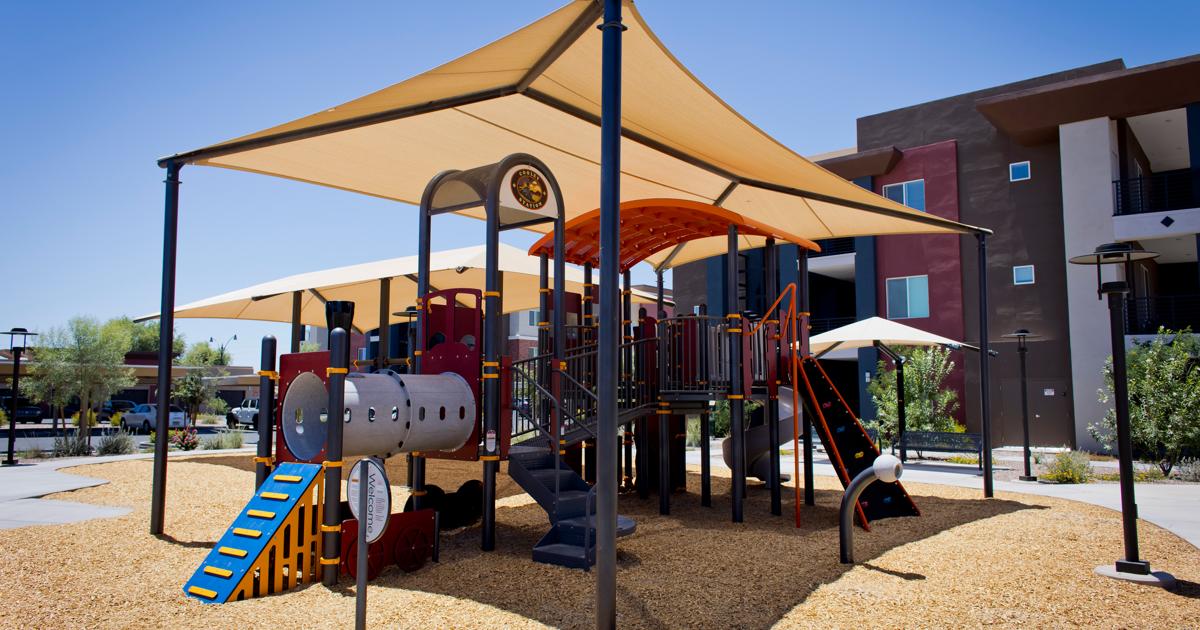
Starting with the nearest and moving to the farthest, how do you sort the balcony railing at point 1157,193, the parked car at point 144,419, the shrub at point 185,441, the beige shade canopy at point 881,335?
the beige shade canopy at point 881,335, the shrub at point 185,441, the balcony railing at point 1157,193, the parked car at point 144,419

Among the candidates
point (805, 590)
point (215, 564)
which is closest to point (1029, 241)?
point (805, 590)

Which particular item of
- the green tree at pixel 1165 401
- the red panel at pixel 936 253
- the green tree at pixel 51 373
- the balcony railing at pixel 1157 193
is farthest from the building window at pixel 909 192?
the green tree at pixel 51 373

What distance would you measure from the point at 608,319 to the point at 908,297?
2559 cm

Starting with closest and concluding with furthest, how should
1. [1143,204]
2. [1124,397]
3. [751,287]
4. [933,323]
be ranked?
1. [1124,397]
2. [1143,204]
3. [933,323]
4. [751,287]

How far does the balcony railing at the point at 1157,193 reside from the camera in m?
23.4

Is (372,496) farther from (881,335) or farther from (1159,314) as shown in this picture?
(1159,314)

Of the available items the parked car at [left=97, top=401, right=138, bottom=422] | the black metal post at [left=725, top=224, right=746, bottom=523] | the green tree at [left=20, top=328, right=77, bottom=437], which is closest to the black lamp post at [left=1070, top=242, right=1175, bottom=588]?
the black metal post at [left=725, top=224, right=746, bottom=523]

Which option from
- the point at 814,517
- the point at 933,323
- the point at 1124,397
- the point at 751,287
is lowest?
the point at 814,517

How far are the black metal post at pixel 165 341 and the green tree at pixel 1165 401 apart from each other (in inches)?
701

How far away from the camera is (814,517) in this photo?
36.7 ft

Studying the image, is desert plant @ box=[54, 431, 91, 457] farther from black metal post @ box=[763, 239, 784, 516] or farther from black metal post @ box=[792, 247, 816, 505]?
black metal post @ box=[792, 247, 816, 505]

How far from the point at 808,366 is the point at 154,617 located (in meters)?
8.99

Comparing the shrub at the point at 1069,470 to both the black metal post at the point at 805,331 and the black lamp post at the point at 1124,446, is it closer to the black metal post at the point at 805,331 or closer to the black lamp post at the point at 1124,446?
the black metal post at the point at 805,331

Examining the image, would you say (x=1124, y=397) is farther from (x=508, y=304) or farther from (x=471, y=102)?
(x=508, y=304)
